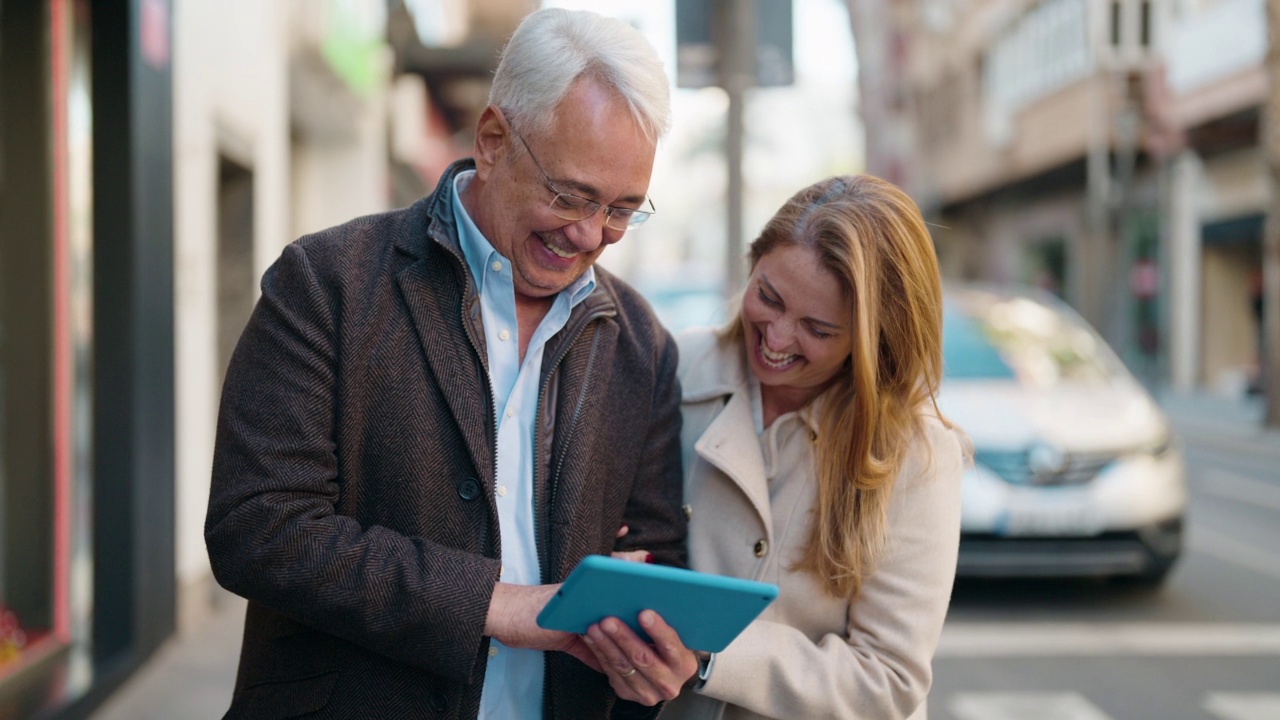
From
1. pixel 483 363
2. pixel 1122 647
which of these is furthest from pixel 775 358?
pixel 1122 647

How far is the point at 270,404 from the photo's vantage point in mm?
1930

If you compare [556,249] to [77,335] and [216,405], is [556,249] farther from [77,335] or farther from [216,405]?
[216,405]

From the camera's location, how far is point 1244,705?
524 centimetres

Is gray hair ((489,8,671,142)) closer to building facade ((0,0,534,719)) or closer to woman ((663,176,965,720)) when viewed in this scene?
woman ((663,176,965,720))

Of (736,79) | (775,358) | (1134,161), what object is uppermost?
(1134,161)

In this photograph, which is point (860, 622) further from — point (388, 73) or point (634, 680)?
point (388, 73)

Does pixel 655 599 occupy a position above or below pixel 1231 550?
above

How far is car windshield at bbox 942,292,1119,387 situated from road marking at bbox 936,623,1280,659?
1.50 metres

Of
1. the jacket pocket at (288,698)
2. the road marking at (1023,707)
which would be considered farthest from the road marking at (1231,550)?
the jacket pocket at (288,698)

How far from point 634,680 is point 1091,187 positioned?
2790 centimetres

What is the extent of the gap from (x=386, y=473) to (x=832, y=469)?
Result: 0.85 m

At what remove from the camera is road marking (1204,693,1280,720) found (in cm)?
510

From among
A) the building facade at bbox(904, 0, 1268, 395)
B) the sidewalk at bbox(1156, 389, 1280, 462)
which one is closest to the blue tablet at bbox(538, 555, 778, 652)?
the sidewalk at bbox(1156, 389, 1280, 462)

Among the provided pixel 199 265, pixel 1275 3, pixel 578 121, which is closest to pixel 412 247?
pixel 578 121
